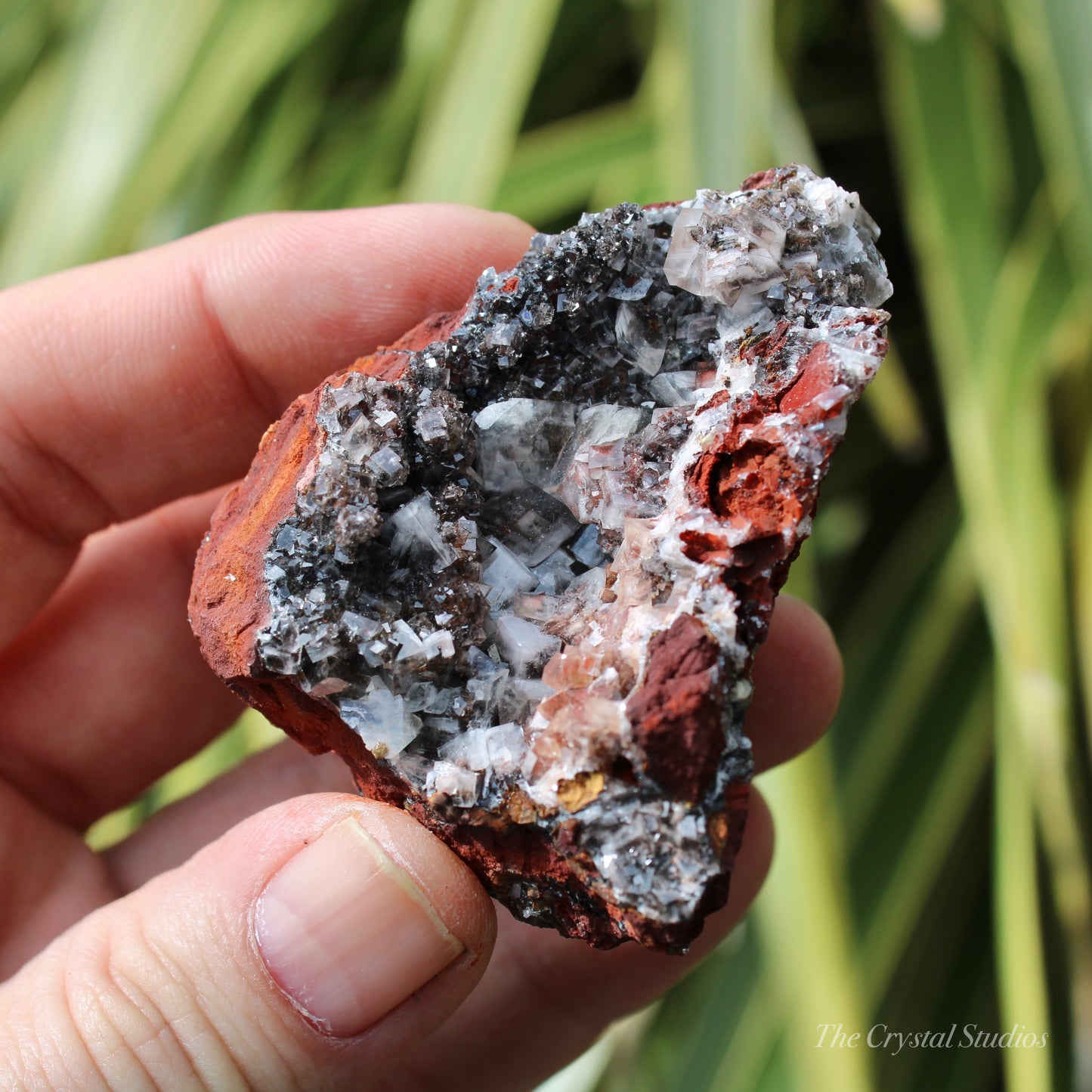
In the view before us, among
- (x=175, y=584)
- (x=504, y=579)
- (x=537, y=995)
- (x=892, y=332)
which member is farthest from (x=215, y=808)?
(x=892, y=332)

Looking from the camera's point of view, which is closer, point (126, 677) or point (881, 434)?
point (126, 677)

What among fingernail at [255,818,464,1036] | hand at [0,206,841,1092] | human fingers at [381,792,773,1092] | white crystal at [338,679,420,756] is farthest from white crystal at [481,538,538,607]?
human fingers at [381,792,773,1092]

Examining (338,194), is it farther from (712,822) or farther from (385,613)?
(712,822)

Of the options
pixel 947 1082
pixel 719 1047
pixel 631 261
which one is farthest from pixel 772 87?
pixel 947 1082

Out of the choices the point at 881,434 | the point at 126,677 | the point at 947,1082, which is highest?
the point at 126,677

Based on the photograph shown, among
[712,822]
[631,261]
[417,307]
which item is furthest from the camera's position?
[417,307]

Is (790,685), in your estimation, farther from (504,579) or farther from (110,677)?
(110,677)

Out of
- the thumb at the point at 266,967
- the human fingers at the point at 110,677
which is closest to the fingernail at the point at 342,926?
the thumb at the point at 266,967
